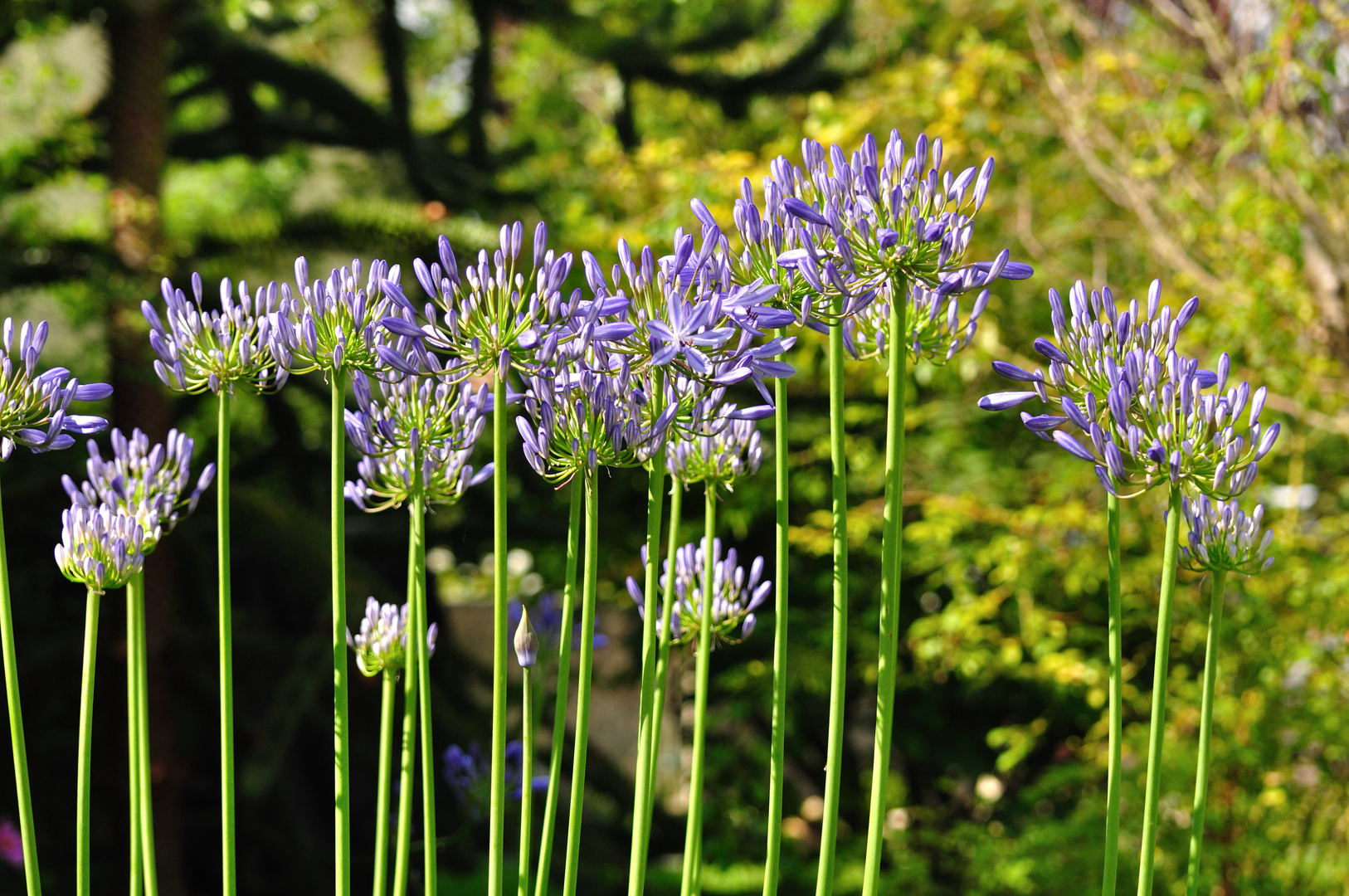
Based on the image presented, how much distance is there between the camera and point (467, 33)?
948 cm

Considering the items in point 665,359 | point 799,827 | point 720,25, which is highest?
point 720,25

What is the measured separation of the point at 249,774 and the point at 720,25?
17.3 ft

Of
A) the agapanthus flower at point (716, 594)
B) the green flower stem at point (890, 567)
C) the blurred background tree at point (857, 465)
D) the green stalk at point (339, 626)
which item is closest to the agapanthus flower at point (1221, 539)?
the green flower stem at point (890, 567)

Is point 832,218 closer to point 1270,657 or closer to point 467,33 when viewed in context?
point 1270,657

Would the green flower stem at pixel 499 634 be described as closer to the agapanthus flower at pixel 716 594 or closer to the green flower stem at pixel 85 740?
the agapanthus flower at pixel 716 594

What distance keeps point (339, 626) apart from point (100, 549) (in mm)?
319

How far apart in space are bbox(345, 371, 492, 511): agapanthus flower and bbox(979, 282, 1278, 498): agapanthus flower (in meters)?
0.58

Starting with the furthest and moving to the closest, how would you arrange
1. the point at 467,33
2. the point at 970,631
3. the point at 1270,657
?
the point at 467,33
the point at 970,631
the point at 1270,657

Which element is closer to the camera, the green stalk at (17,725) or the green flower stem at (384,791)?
the green stalk at (17,725)

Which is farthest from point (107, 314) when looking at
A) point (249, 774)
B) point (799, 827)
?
point (799, 827)

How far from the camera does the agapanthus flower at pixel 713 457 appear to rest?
1.33 meters

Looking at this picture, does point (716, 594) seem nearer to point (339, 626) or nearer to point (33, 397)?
point (339, 626)

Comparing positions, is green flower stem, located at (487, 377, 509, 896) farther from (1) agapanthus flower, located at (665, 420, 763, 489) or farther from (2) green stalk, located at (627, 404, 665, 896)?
(1) agapanthus flower, located at (665, 420, 763, 489)

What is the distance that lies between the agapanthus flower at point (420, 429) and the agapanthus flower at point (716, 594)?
10.1 inches
